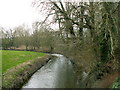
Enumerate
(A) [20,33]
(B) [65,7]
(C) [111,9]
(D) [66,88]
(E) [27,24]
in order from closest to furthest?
(C) [111,9] → (D) [66,88] → (B) [65,7] → (A) [20,33] → (E) [27,24]

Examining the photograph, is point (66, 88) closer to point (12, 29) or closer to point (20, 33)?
point (20, 33)

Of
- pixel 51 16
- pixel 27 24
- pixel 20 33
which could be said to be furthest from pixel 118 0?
pixel 27 24

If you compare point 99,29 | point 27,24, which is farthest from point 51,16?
point 27,24

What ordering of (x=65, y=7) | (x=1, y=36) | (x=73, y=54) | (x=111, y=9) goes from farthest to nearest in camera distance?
(x=1, y=36) → (x=65, y=7) → (x=73, y=54) → (x=111, y=9)

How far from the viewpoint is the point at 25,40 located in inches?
1640

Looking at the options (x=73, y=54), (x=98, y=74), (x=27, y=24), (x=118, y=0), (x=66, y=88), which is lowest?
(x=66, y=88)

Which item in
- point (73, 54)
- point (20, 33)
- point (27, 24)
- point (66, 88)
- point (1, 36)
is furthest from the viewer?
point (27, 24)

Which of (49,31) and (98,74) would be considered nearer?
(98,74)

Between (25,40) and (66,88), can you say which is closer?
(66,88)

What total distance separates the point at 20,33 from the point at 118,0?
4146 centimetres

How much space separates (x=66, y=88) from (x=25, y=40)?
3596 centimetres

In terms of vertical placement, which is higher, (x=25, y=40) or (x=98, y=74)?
(x=25, y=40)

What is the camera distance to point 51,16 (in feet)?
35.1

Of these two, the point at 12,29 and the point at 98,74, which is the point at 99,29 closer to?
the point at 98,74
